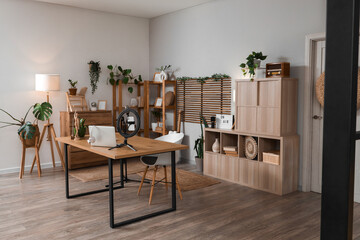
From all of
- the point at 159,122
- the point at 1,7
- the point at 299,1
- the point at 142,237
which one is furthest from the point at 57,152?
the point at 299,1

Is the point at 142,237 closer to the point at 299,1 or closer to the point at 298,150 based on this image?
the point at 298,150

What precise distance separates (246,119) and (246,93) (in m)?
0.39

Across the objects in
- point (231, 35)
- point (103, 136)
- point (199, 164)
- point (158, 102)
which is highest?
point (231, 35)

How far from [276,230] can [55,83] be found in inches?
170

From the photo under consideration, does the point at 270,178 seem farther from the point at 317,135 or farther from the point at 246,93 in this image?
the point at 246,93

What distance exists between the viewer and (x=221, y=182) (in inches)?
205

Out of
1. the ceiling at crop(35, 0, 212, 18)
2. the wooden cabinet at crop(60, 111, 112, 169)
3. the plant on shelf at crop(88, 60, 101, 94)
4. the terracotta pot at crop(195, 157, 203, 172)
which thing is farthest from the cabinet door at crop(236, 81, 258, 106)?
the plant on shelf at crop(88, 60, 101, 94)

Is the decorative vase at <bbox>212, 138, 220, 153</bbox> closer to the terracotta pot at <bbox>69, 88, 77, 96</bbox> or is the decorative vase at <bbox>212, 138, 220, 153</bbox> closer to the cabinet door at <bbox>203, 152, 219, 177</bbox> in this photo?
the cabinet door at <bbox>203, 152, 219, 177</bbox>

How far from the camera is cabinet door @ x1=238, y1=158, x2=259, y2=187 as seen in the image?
4857 mm

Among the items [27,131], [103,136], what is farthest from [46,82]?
[103,136]

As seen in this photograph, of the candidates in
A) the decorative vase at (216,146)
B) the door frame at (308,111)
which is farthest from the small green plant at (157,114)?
the door frame at (308,111)

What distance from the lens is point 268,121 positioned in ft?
15.5

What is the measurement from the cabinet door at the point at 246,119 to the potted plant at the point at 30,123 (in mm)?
3164

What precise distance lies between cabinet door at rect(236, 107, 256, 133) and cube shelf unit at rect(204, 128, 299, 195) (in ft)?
0.32
